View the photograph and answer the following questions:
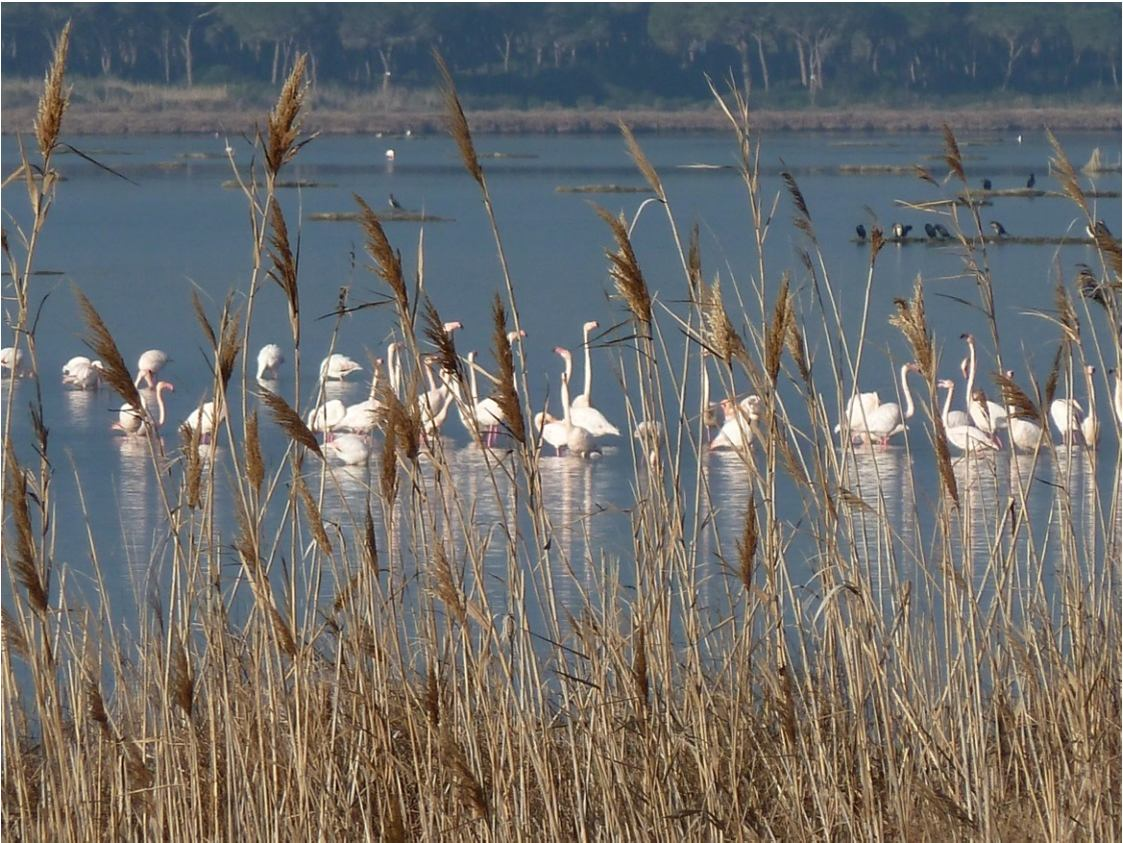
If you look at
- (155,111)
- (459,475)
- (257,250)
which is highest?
(155,111)

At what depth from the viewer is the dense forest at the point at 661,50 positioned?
64.9m

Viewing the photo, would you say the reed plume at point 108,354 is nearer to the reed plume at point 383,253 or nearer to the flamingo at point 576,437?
the reed plume at point 383,253

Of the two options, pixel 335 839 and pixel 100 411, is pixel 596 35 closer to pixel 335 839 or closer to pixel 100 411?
pixel 100 411

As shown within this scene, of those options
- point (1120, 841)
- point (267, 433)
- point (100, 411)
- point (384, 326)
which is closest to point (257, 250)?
point (1120, 841)

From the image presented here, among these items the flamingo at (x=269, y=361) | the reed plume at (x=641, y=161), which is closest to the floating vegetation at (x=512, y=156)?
the flamingo at (x=269, y=361)

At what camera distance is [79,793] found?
2566 mm

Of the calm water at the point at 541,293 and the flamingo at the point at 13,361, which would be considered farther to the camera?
the calm water at the point at 541,293

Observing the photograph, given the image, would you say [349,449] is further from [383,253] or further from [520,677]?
[383,253]

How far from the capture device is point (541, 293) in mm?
14406

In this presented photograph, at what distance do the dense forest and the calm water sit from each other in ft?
95.5

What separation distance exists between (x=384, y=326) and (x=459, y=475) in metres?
4.30

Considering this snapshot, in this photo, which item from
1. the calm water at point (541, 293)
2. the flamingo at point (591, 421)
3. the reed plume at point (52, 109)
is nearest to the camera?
the reed plume at point (52, 109)

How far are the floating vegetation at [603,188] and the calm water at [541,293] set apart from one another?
0.53 m

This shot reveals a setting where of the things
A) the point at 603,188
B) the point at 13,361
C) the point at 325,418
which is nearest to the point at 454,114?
the point at 325,418
